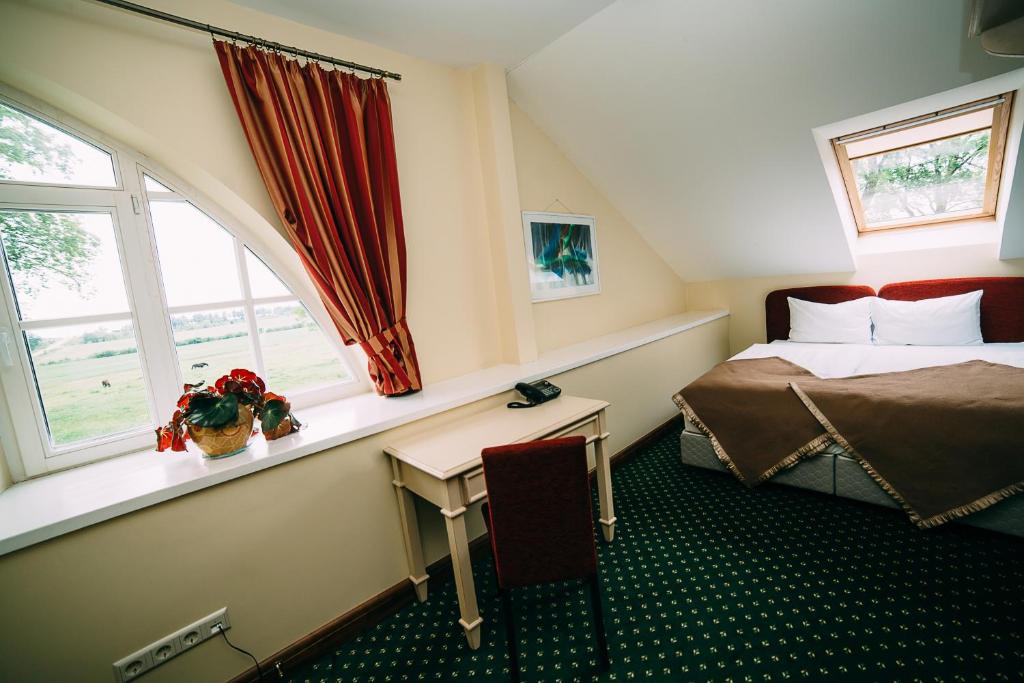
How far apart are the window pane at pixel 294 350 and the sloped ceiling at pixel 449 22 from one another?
1.34 meters

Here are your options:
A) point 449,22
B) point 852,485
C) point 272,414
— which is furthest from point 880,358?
point 272,414

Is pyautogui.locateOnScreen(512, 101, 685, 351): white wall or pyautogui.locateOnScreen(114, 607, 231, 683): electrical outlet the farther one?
pyautogui.locateOnScreen(512, 101, 685, 351): white wall

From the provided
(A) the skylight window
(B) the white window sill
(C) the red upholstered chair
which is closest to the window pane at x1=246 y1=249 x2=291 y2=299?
(B) the white window sill

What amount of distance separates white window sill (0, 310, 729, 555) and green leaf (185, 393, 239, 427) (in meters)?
0.15

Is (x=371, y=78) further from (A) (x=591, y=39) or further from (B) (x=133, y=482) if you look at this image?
(B) (x=133, y=482)

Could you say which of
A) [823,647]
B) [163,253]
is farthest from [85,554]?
[823,647]

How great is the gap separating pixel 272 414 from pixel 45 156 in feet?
4.20

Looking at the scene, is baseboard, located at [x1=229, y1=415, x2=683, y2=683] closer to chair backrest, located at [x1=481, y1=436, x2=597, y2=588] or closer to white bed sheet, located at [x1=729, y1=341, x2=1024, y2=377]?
chair backrest, located at [x1=481, y1=436, x2=597, y2=588]

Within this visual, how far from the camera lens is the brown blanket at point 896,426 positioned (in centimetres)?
188

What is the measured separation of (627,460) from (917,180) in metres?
2.92

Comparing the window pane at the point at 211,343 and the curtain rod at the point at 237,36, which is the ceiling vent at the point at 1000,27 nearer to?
the curtain rod at the point at 237,36

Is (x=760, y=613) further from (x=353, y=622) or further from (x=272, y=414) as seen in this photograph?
(x=272, y=414)

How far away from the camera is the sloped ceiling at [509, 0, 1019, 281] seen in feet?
7.02

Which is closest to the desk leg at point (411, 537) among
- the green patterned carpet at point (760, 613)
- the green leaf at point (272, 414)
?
the green patterned carpet at point (760, 613)
